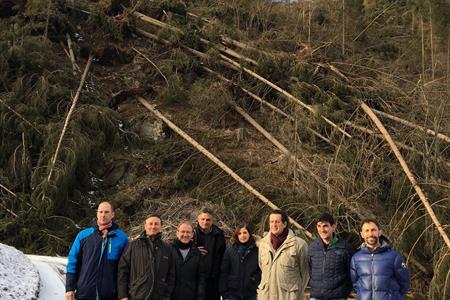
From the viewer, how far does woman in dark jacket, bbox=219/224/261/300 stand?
14.2 feet

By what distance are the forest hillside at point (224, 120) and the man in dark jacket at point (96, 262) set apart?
3.40 metres

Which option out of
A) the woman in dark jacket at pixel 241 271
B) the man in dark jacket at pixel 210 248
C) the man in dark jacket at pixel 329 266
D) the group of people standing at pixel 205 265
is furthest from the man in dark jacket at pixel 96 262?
the man in dark jacket at pixel 329 266

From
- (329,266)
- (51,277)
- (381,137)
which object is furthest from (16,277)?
(381,137)

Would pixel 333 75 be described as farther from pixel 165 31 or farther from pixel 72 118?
pixel 72 118

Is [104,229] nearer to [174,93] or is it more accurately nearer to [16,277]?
[16,277]

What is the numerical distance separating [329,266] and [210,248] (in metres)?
1.03

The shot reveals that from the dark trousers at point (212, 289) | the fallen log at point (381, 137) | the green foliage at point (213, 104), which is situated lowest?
the dark trousers at point (212, 289)

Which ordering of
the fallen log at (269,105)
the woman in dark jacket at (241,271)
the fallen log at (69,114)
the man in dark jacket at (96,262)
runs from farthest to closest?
the fallen log at (269,105), the fallen log at (69,114), the woman in dark jacket at (241,271), the man in dark jacket at (96,262)

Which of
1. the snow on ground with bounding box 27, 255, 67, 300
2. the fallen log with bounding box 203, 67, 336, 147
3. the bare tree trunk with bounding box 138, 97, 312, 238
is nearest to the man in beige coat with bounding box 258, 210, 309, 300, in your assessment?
the snow on ground with bounding box 27, 255, 67, 300

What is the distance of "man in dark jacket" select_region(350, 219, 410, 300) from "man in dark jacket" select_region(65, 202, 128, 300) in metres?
1.83

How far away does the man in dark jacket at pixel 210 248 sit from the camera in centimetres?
436

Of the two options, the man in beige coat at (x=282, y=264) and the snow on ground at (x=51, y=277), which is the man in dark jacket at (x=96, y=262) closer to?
the snow on ground at (x=51, y=277)

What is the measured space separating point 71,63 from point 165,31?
2110 mm

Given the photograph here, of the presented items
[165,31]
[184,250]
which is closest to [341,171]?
[184,250]
